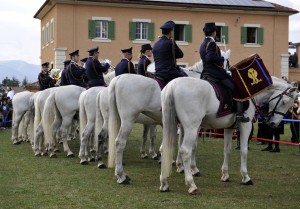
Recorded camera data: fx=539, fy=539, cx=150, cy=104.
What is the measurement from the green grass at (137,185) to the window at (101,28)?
28841 millimetres

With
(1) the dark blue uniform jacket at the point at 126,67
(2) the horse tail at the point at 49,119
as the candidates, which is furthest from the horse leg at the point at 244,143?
(2) the horse tail at the point at 49,119

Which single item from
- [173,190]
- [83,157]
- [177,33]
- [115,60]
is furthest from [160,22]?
[173,190]

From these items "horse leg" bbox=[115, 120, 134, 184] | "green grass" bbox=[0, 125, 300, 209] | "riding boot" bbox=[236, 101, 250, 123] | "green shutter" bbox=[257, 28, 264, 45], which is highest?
"green shutter" bbox=[257, 28, 264, 45]

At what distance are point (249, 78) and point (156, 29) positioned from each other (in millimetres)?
34761

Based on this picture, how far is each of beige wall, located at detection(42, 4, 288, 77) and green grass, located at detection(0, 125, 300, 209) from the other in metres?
27.8

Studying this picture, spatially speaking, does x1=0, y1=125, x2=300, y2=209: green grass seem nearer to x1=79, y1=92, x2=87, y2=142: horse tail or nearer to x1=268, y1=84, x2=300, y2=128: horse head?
x1=79, y1=92, x2=87, y2=142: horse tail

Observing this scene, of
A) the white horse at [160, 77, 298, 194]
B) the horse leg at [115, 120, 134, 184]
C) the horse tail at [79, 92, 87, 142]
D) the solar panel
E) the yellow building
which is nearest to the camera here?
the white horse at [160, 77, 298, 194]

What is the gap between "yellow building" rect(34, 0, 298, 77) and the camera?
139 ft

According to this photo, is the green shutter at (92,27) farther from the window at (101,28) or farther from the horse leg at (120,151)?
the horse leg at (120,151)

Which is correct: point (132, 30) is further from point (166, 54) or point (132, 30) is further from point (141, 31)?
point (166, 54)

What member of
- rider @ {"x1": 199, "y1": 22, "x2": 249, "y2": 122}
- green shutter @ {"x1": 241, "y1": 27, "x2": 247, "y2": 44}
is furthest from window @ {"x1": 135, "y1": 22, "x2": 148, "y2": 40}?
rider @ {"x1": 199, "y1": 22, "x2": 249, "y2": 122}

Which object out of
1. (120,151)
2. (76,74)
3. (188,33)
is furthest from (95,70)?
(188,33)

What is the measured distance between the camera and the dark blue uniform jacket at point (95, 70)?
1395 cm

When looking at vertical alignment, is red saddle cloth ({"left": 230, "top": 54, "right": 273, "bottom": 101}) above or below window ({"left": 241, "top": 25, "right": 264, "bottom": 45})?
below
